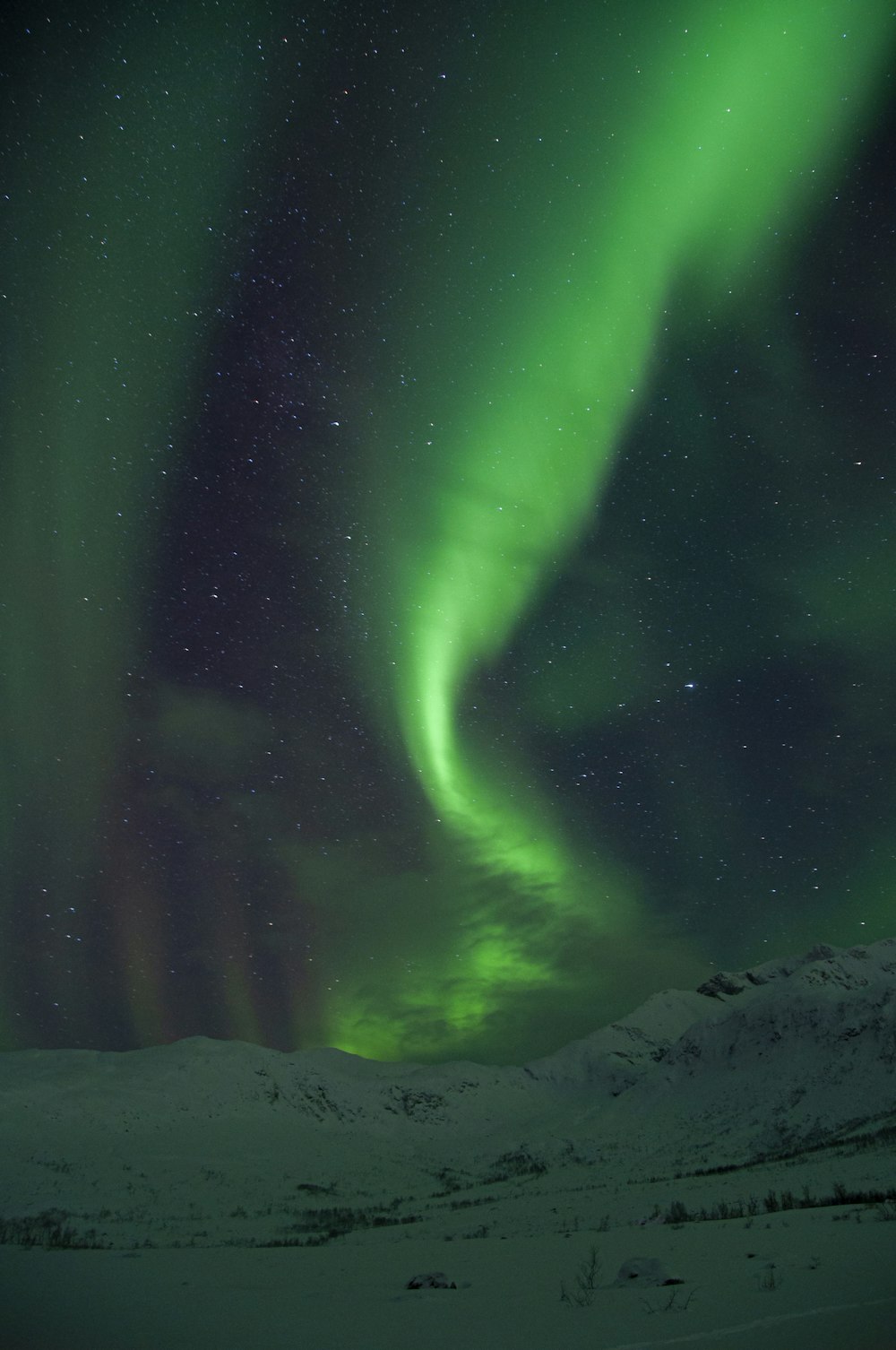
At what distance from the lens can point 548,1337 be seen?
4391 millimetres

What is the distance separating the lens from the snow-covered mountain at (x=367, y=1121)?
47.2 metres

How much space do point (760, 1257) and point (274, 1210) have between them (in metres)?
36.6

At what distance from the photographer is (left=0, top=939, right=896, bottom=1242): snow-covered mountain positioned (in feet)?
155

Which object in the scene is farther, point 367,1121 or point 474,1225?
point 367,1121

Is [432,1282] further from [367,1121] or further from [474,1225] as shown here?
[367,1121]

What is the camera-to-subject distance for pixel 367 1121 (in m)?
141

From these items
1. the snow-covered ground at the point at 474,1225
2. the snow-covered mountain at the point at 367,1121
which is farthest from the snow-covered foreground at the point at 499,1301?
the snow-covered mountain at the point at 367,1121

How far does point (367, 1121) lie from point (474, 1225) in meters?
145

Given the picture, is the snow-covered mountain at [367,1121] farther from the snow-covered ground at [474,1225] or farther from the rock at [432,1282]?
the rock at [432,1282]

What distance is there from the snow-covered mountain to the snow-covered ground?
530 mm

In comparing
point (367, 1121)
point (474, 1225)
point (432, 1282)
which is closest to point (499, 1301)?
point (432, 1282)

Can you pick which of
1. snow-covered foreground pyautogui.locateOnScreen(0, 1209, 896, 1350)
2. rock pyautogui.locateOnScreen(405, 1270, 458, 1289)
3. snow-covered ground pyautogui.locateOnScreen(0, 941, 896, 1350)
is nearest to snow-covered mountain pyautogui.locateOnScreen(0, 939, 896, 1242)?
snow-covered ground pyautogui.locateOnScreen(0, 941, 896, 1350)

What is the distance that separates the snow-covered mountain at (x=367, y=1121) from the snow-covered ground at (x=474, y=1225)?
53cm

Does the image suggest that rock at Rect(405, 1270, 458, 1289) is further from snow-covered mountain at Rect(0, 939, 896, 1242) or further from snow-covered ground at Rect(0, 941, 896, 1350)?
snow-covered mountain at Rect(0, 939, 896, 1242)
